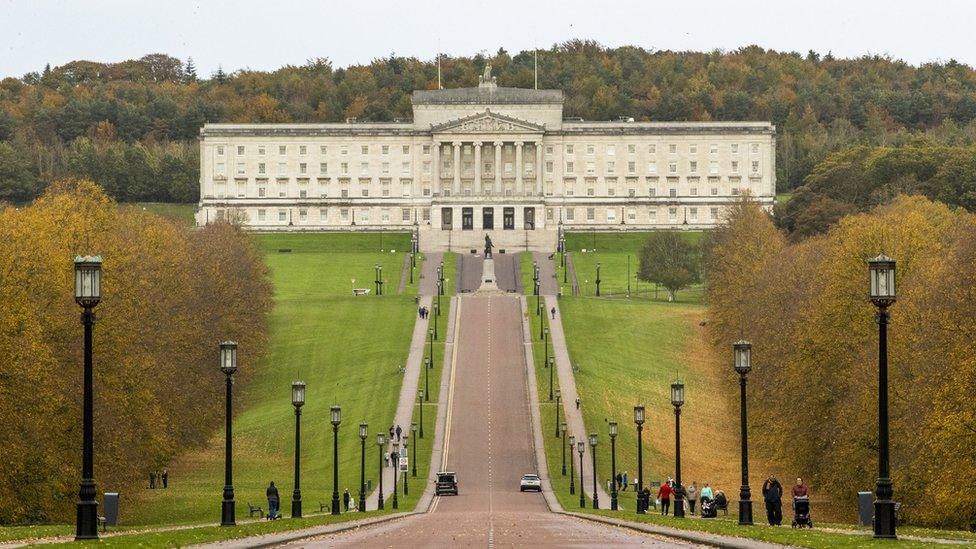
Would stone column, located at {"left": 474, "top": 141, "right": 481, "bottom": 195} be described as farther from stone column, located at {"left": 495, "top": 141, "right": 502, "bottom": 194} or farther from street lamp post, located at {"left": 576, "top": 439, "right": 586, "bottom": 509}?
street lamp post, located at {"left": 576, "top": 439, "right": 586, "bottom": 509}

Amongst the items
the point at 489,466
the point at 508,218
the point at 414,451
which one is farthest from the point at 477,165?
the point at 489,466

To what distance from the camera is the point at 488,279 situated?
140 meters

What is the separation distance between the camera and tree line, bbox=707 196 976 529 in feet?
166

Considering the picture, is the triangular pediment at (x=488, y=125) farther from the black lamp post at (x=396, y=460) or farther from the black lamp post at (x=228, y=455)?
the black lamp post at (x=228, y=455)

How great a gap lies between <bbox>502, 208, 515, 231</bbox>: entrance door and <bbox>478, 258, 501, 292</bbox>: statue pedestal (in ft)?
147

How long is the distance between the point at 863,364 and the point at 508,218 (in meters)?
128

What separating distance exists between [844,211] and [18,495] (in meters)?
95.9

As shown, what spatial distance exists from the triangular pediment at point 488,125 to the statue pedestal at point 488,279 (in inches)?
1993

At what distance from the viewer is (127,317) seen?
6328cm

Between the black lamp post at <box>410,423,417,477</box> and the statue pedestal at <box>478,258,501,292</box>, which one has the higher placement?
the statue pedestal at <box>478,258,501,292</box>

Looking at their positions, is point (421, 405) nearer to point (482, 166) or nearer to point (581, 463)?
point (581, 463)

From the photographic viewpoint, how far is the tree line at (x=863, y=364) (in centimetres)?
5062

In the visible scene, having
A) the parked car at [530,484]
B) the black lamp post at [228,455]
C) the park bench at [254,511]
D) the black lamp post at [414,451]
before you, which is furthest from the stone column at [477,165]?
the black lamp post at [228,455]

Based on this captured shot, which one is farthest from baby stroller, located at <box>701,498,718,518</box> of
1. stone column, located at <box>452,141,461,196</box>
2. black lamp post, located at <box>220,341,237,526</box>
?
stone column, located at <box>452,141,461,196</box>
